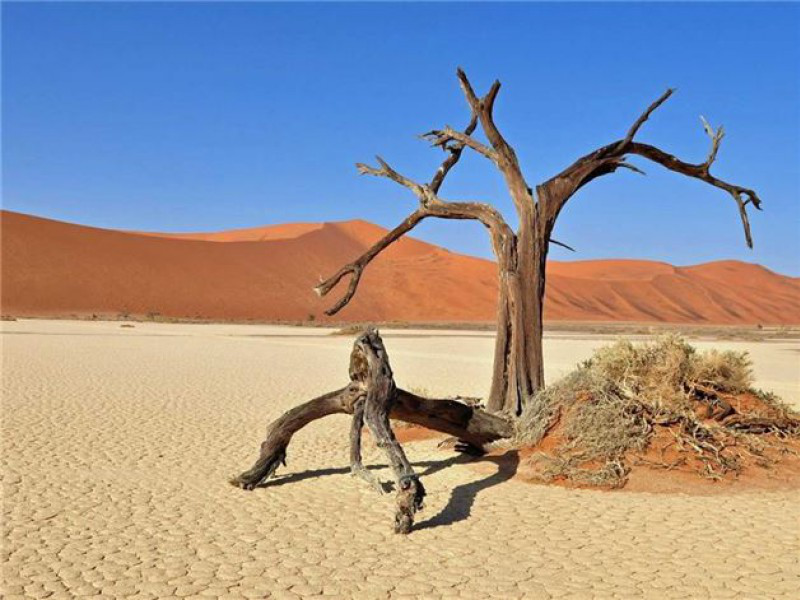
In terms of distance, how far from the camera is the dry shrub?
7801 mm

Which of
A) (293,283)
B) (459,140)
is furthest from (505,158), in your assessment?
(293,283)

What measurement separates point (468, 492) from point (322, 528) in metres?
1.75

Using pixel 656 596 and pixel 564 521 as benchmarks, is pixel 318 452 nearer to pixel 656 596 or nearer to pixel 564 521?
pixel 564 521

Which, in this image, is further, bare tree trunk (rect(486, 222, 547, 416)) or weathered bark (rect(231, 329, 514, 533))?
bare tree trunk (rect(486, 222, 547, 416))

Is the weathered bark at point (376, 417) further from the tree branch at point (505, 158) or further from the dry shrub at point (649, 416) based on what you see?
the tree branch at point (505, 158)

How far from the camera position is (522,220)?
929 cm

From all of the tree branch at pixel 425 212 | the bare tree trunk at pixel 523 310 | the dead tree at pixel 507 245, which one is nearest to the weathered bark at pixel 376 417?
the dead tree at pixel 507 245

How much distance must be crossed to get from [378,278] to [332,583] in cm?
8196

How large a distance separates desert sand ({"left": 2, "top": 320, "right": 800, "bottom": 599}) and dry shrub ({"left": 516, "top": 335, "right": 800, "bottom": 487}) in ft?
1.90

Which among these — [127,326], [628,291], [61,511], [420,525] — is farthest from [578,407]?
[628,291]

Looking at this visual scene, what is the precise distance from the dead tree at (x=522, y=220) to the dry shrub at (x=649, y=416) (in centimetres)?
61

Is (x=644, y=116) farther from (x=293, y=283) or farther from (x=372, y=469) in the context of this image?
(x=293, y=283)

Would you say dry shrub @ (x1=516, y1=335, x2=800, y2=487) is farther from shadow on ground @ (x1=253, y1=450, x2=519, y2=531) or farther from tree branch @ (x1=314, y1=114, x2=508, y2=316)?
tree branch @ (x1=314, y1=114, x2=508, y2=316)

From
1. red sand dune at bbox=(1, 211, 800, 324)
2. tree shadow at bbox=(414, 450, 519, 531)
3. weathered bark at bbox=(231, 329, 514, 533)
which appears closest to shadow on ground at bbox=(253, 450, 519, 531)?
tree shadow at bbox=(414, 450, 519, 531)
